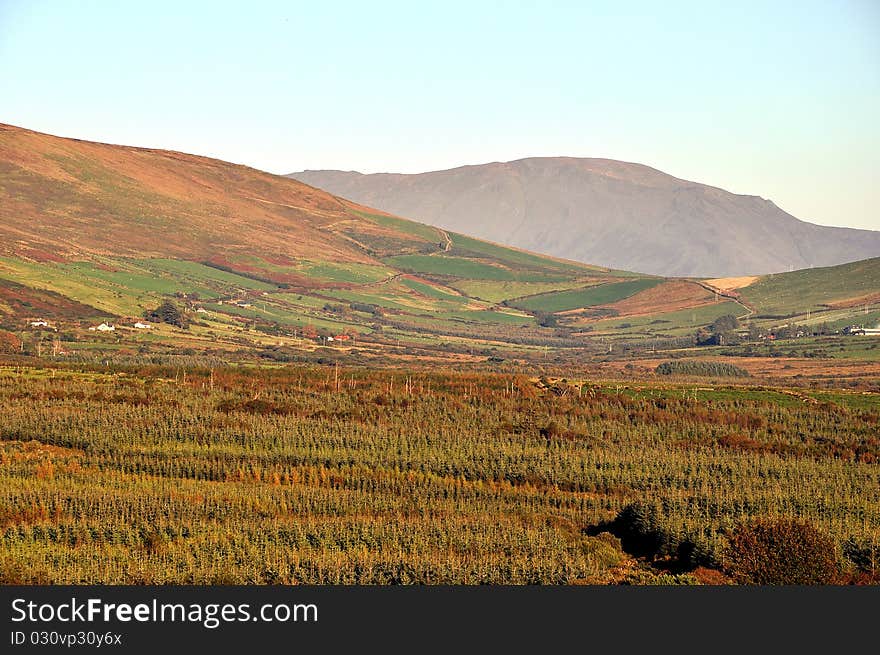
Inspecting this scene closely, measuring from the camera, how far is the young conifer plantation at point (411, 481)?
3431 centimetres

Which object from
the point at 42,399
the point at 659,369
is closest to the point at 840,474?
the point at 42,399

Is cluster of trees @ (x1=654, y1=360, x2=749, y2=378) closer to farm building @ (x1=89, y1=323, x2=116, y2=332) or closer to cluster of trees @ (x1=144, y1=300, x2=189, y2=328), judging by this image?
cluster of trees @ (x1=144, y1=300, x2=189, y2=328)

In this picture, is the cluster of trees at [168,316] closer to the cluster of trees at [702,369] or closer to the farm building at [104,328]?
the farm building at [104,328]

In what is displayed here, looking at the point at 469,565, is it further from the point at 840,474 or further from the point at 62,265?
the point at 62,265

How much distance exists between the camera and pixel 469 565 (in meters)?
33.0

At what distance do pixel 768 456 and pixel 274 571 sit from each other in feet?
127

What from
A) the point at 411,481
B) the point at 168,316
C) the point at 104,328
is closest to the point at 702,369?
the point at 168,316

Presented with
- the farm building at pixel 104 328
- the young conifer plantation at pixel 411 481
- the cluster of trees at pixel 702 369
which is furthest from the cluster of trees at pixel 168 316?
the cluster of trees at pixel 702 369

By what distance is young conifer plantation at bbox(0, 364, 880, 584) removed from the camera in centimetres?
3431

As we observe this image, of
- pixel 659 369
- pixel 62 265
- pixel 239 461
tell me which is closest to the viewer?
Answer: pixel 239 461

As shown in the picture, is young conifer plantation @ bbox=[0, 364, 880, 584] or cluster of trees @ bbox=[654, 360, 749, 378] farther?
cluster of trees @ bbox=[654, 360, 749, 378]

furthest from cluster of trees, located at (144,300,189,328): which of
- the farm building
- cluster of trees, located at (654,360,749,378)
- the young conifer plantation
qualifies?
cluster of trees, located at (654,360,749,378)

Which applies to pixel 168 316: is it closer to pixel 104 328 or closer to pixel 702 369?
pixel 104 328

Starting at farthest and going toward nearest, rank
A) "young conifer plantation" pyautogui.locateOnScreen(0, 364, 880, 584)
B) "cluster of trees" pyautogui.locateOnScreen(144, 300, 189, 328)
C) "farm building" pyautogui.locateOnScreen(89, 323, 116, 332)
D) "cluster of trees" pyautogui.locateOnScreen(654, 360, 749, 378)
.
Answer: "cluster of trees" pyautogui.locateOnScreen(144, 300, 189, 328)
"farm building" pyautogui.locateOnScreen(89, 323, 116, 332)
"cluster of trees" pyautogui.locateOnScreen(654, 360, 749, 378)
"young conifer plantation" pyautogui.locateOnScreen(0, 364, 880, 584)
